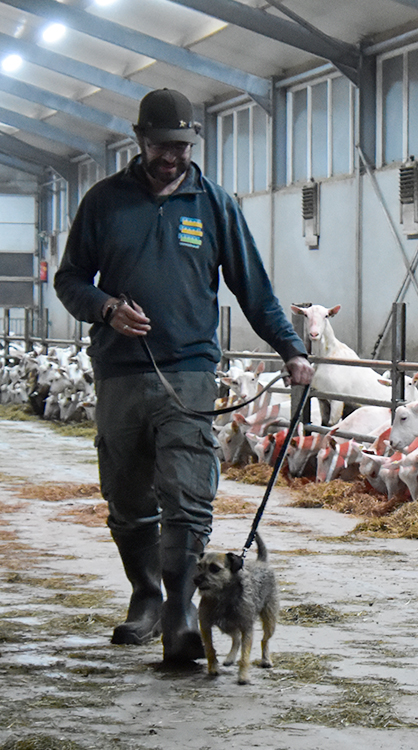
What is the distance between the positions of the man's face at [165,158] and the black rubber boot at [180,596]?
1200 millimetres

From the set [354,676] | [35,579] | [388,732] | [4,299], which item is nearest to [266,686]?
[354,676]

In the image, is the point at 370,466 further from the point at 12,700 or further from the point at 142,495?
the point at 12,700

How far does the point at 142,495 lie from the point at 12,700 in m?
0.94

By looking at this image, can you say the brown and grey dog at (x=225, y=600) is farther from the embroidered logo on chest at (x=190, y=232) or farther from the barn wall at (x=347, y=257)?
the barn wall at (x=347, y=257)

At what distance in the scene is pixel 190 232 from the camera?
3.79 meters

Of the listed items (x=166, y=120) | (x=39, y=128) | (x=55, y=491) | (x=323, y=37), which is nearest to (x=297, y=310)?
(x=55, y=491)

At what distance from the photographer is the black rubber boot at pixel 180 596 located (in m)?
3.55

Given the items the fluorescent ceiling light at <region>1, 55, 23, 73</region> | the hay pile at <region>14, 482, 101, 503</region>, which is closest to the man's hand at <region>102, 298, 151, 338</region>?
the hay pile at <region>14, 482, 101, 503</region>

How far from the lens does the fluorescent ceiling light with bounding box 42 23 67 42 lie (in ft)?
59.1

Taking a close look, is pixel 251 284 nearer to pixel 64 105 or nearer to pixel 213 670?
pixel 213 670

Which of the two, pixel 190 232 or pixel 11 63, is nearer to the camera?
pixel 190 232

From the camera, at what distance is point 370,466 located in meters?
7.93

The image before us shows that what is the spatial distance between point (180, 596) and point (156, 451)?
0.49 metres

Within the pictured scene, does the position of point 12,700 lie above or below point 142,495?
below
